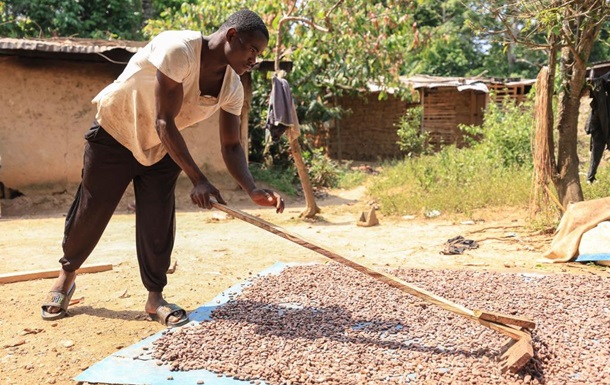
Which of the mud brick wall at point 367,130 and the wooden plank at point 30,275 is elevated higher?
the mud brick wall at point 367,130

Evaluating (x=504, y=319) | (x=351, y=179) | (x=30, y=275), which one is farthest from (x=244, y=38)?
(x=351, y=179)

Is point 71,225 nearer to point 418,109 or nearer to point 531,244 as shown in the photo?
point 531,244

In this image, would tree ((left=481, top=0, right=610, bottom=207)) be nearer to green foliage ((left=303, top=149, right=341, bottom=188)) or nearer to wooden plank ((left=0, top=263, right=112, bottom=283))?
wooden plank ((left=0, top=263, right=112, bottom=283))

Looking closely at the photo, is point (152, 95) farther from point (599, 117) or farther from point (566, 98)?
point (599, 117)

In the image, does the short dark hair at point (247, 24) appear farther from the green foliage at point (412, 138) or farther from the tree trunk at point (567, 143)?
the green foliage at point (412, 138)

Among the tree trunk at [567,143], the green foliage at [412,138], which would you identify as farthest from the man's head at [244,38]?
the green foliage at [412,138]

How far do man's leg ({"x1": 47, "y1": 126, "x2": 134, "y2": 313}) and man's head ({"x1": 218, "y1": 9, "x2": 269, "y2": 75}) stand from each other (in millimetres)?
802

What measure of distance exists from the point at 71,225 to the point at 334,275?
5.21 ft

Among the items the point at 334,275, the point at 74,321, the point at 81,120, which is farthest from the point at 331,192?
the point at 74,321

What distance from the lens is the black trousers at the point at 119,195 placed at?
9.46ft

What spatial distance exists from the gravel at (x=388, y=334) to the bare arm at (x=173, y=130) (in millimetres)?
658

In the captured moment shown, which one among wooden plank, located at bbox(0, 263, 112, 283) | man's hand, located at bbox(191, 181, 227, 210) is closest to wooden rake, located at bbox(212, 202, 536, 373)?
man's hand, located at bbox(191, 181, 227, 210)

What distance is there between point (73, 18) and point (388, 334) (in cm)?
1270

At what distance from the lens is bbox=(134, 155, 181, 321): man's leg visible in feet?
9.55
